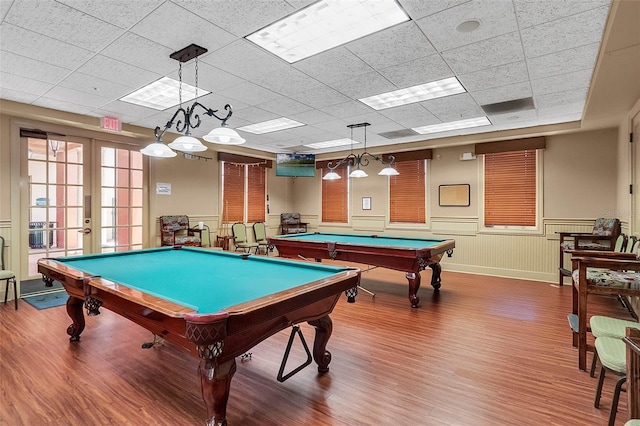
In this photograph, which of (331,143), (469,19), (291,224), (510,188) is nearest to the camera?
(469,19)

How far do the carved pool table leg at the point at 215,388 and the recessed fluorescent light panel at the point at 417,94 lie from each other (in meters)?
3.55

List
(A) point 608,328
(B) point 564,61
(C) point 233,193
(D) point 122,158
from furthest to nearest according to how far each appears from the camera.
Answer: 1. (C) point 233,193
2. (D) point 122,158
3. (B) point 564,61
4. (A) point 608,328

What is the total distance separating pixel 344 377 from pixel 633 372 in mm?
1714

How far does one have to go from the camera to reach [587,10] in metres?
2.30

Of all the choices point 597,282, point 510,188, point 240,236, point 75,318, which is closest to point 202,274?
point 75,318

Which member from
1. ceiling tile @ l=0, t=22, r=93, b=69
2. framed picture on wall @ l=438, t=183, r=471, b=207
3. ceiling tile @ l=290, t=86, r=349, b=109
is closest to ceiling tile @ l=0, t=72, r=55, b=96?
ceiling tile @ l=0, t=22, r=93, b=69

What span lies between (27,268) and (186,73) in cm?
398

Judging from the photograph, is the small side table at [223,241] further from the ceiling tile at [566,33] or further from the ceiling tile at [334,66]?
the ceiling tile at [566,33]

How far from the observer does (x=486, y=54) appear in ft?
9.86

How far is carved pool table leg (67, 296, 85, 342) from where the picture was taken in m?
3.15

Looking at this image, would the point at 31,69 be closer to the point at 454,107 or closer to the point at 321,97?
the point at 321,97

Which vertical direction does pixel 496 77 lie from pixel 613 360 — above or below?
above

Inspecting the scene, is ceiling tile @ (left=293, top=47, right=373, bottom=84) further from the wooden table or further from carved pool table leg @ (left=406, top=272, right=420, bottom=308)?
the wooden table

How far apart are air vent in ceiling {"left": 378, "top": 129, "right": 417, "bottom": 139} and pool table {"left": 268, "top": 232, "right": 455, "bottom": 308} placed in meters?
2.04
